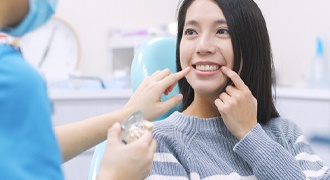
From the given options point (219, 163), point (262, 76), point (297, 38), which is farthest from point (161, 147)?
point (297, 38)

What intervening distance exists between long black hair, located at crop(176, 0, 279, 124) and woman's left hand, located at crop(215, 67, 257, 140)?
0.08 m

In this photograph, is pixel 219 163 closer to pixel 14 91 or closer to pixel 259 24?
pixel 259 24

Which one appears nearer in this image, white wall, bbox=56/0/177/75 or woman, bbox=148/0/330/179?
woman, bbox=148/0/330/179

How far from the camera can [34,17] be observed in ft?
2.09

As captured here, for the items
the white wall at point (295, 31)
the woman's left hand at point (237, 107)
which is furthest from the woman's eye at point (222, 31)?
the white wall at point (295, 31)

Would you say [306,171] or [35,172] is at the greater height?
[35,172]

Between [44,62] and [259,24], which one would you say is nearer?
[259,24]

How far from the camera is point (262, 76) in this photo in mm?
1407

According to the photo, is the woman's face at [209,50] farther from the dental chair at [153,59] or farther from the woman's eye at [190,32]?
the dental chair at [153,59]

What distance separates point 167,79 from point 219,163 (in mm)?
268

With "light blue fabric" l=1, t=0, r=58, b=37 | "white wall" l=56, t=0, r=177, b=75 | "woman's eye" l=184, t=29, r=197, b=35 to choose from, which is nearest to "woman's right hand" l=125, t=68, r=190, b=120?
"woman's eye" l=184, t=29, r=197, b=35

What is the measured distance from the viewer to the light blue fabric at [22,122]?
562mm

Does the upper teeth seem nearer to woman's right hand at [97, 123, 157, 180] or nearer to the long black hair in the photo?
the long black hair

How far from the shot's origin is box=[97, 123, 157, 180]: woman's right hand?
750mm
